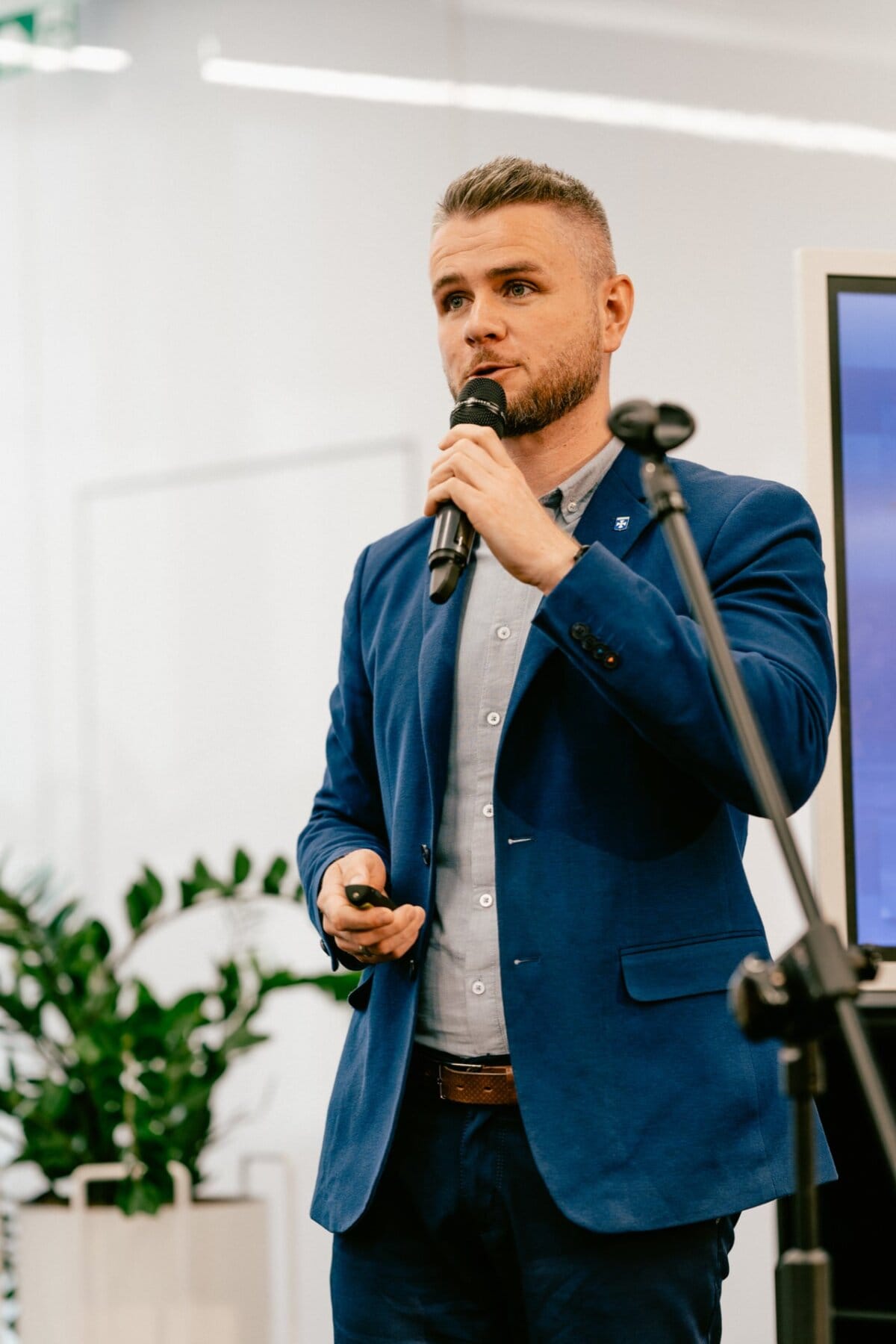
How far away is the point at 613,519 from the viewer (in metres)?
1.50

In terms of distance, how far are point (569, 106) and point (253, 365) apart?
100 centimetres

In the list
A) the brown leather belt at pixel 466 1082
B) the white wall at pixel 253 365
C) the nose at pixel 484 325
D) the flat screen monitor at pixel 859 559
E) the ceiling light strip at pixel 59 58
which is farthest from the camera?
the ceiling light strip at pixel 59 58

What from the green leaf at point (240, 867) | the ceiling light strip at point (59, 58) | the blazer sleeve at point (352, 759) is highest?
the ceiling light strip at point (59, 58)

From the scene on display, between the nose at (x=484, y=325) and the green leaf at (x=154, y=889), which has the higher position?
the nose at (x=484, y=325)

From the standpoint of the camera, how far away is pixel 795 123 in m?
2.88

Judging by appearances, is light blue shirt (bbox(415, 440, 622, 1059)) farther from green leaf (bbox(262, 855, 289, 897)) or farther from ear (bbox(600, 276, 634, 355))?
green leaf (bbox(262, 855, 289, 897))

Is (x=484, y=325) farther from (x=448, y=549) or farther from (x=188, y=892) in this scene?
(x=188, y=892)

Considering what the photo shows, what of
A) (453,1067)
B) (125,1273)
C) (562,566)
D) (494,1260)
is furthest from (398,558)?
(125,1273)

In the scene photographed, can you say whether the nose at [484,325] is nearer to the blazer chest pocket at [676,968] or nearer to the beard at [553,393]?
the beard at [553,393]

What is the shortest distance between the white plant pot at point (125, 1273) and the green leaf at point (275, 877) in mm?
538

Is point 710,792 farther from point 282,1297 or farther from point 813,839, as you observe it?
point 282,1297

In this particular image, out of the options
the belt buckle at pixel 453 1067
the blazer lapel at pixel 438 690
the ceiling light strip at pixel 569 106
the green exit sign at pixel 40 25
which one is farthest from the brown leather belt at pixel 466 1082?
the green exit sign at pixel 40 25

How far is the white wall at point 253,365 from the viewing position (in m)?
2.98

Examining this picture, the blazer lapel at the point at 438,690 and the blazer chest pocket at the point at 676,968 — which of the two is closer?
the blazer chest pocket at the point at 676,968
